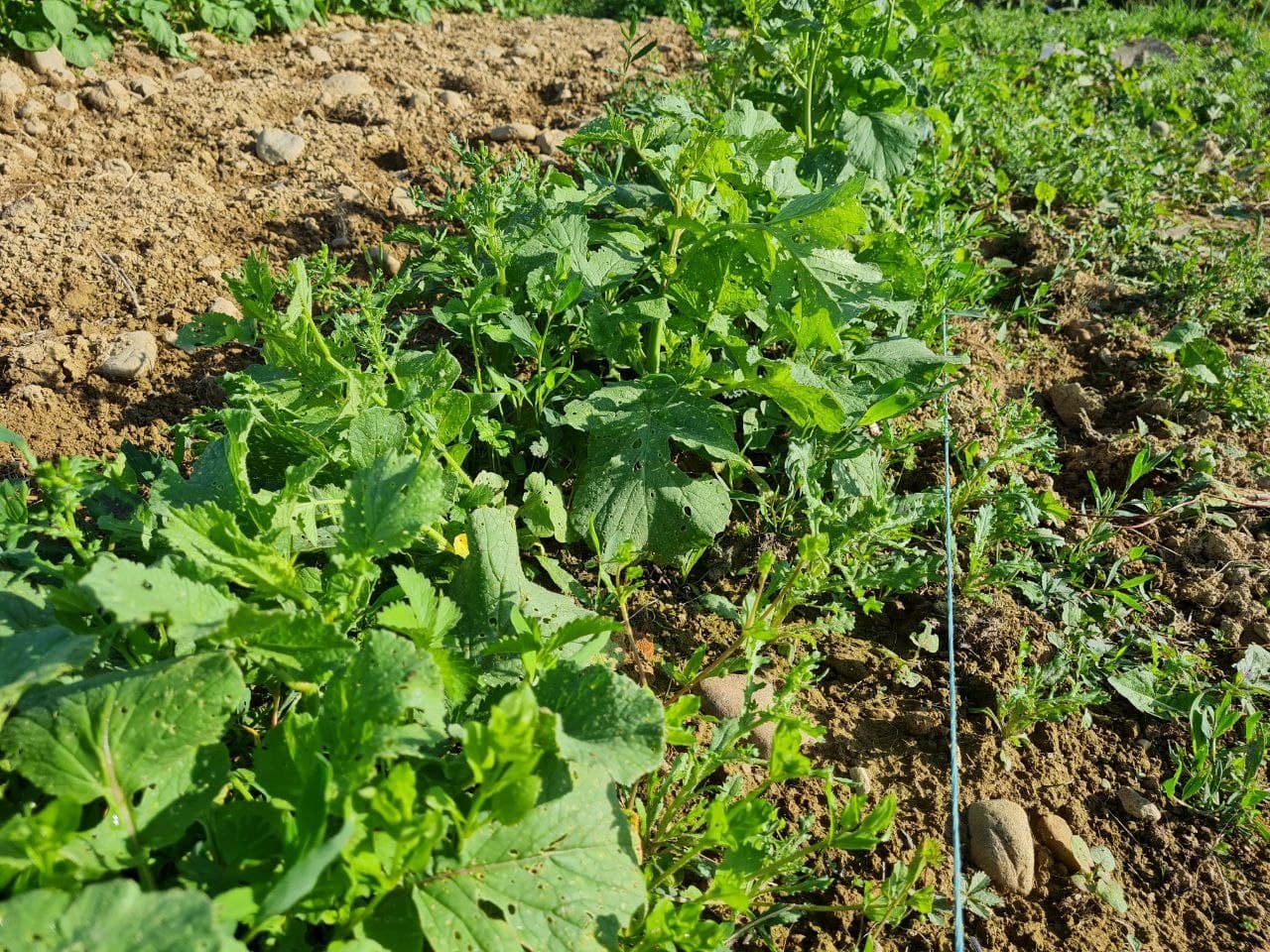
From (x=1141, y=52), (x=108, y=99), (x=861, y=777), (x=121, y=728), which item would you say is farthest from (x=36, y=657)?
(x=1141, y=52)

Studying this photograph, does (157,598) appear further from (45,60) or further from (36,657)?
(45,60)

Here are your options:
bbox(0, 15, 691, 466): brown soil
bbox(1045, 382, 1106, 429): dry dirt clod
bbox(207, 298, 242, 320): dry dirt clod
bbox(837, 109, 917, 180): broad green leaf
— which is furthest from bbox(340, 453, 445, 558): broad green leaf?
bbox(1045, 382, 1106, 429): dry dirt clod

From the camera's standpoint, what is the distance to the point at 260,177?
3525 millimetres

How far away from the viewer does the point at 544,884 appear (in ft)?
4.62

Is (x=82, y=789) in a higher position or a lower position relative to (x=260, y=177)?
lower

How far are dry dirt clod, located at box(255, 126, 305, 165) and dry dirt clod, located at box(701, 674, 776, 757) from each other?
270 centimetres

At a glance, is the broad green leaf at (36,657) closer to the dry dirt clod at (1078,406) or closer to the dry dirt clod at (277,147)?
the dry dirt clod at (277,147)

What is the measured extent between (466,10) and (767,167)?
4.07 m

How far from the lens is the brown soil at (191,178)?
2621 millimetres

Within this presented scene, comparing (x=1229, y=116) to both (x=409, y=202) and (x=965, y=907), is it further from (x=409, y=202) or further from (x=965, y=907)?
(x=965, y=907)

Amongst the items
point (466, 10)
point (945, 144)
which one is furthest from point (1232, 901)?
point (466, 10)

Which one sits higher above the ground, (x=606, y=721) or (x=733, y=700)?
(x=606, y=721)

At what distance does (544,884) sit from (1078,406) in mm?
2533

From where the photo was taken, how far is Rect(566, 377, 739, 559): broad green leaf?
2285mm
